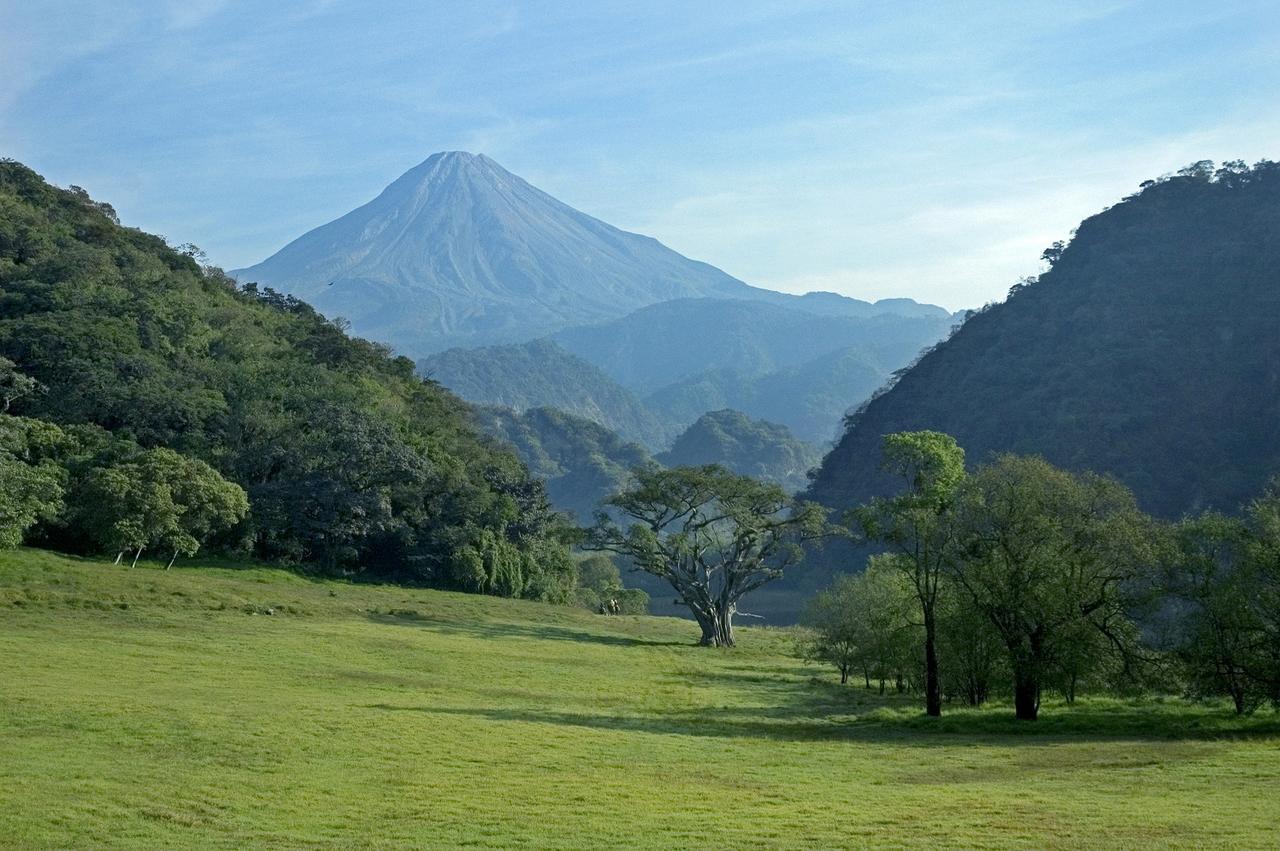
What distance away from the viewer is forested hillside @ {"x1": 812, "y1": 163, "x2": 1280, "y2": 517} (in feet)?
316

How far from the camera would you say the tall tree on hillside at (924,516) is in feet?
99.1

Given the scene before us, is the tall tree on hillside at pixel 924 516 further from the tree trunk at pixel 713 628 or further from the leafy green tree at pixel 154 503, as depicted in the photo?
the leafy green tree at pixel 154 503

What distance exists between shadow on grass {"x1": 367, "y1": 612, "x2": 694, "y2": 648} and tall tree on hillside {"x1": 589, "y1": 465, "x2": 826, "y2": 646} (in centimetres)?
291

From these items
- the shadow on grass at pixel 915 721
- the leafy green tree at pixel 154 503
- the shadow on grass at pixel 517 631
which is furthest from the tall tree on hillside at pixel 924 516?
the leafy green tree at pixel 154 503

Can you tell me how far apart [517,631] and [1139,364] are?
255 feet

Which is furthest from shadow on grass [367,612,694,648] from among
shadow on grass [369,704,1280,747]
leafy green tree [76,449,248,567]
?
shadow on grass [369,704,1280,747]

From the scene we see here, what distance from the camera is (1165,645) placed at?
97.2 ft

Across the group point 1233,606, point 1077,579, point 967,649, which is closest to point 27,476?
point 967,649

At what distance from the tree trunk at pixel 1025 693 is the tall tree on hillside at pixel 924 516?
2.06m

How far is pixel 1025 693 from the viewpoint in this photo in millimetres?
29188

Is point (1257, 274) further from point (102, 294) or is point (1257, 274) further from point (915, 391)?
Result: point (102, 294)

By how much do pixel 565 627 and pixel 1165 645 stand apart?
1267 inches

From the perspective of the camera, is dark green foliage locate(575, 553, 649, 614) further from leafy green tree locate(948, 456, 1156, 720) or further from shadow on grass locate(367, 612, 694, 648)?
leafy green tree locate(948, 456, 1156, 720)

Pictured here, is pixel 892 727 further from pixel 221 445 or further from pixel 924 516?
pixel 221 445
